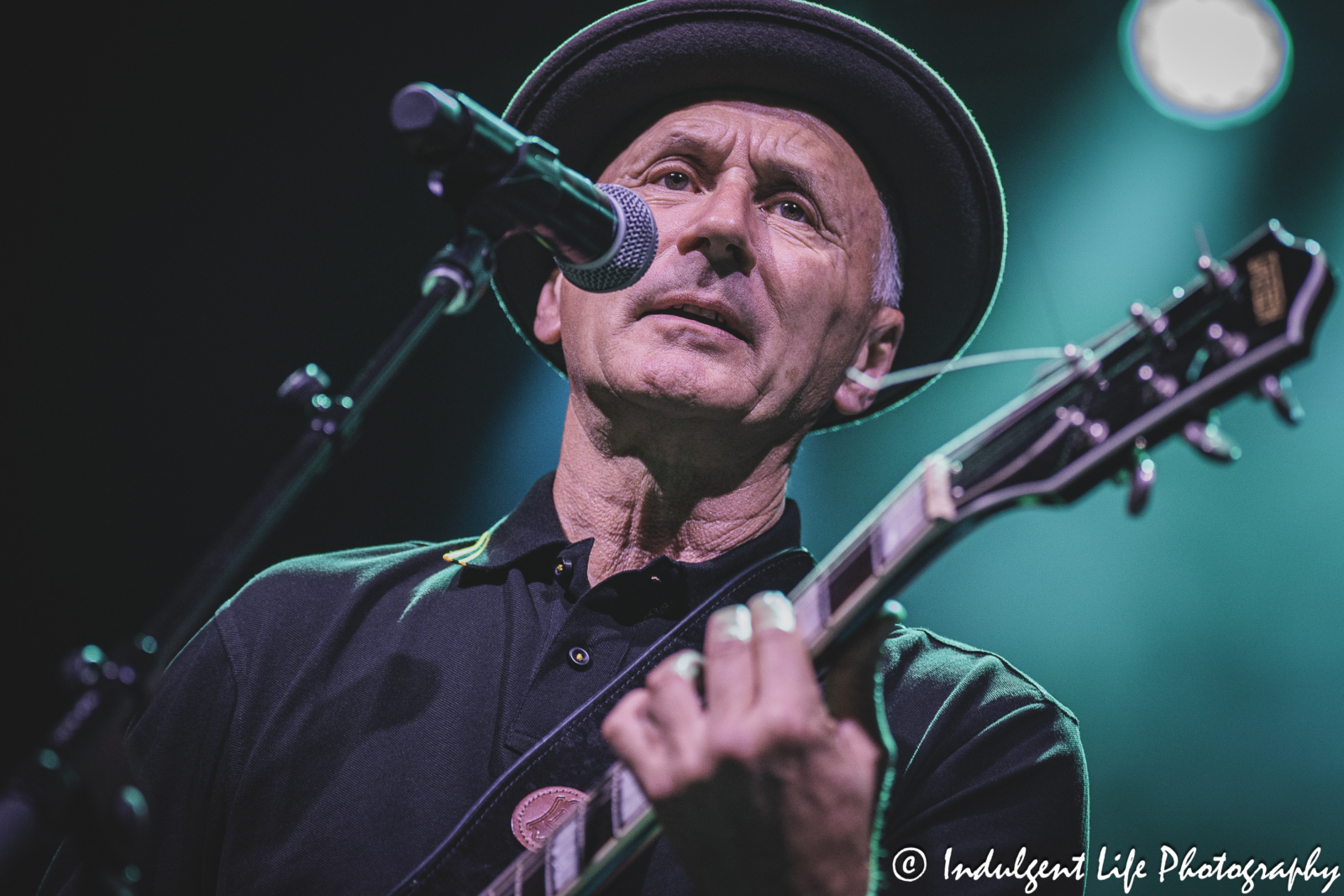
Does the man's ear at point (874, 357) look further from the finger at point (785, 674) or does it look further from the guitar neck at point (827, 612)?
the finger at point (785, 674)

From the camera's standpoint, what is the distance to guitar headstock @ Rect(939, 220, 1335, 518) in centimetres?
108

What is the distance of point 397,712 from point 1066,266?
144 inches

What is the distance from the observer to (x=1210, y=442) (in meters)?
1.08

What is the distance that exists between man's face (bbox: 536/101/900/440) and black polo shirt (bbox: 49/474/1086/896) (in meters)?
0.37

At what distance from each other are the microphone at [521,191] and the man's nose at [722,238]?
0.67 metres

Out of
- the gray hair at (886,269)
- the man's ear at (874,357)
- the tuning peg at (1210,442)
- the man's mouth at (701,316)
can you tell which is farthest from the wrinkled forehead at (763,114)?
the tuning peg at (1210,442)

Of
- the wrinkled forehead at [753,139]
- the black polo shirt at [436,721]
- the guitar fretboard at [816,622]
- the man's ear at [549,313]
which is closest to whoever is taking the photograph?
the guitar fretboard at [816,622]

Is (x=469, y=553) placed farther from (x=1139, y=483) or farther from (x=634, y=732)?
(x=1139, y=483)

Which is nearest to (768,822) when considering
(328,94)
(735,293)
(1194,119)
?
(735,293)

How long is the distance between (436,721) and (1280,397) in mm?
1545

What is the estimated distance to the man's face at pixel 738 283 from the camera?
211 cm

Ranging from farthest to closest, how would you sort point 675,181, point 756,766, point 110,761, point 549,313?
point 549,313
point 675,181
point 756,766
point 110,761

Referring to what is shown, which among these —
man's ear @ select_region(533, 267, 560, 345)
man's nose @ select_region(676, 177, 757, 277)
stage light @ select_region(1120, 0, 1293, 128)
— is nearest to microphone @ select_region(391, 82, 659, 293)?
man's nose @ select_region(676, 177, 757, 277)

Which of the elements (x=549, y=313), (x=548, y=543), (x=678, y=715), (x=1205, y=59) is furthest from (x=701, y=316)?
(x=1205, y=59)
